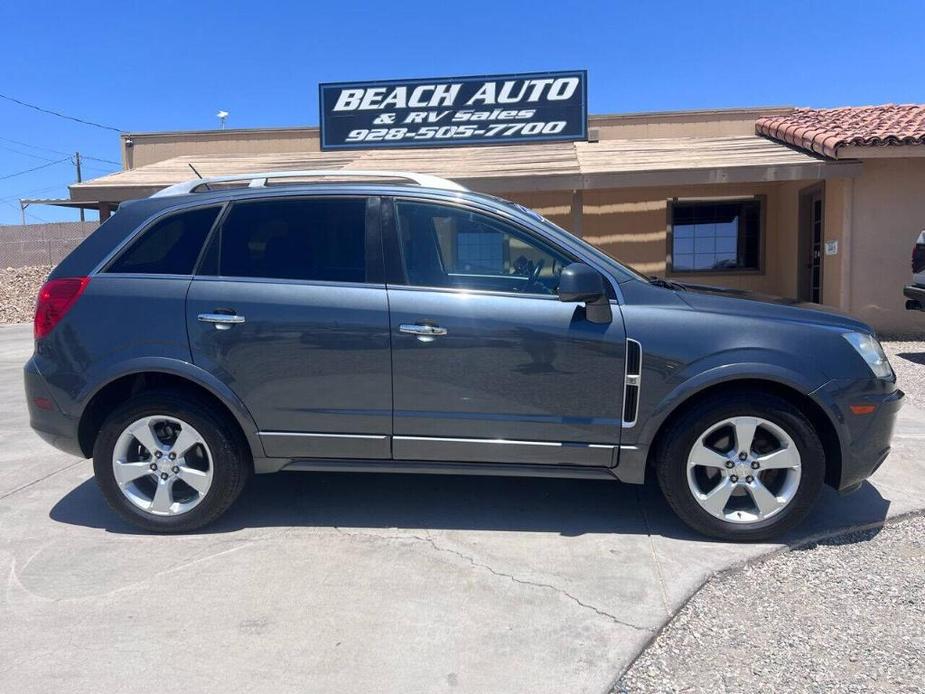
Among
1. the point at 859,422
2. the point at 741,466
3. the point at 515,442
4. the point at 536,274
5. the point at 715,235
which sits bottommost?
the point at 741,466

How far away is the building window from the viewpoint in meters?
14.2

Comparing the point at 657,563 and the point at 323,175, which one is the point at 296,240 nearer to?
the point at 323,175

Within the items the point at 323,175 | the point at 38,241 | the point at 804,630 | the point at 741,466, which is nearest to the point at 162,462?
the point at 323,175

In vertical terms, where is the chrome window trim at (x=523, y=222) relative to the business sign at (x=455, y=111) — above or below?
below

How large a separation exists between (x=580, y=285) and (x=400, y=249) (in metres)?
1.02

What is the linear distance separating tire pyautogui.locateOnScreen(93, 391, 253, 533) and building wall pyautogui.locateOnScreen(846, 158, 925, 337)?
9.81 metres

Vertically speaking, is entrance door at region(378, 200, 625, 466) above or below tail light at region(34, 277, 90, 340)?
below

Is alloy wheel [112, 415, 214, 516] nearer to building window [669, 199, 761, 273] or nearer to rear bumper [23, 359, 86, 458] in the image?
rear bumper [23, 359, 86, 458]

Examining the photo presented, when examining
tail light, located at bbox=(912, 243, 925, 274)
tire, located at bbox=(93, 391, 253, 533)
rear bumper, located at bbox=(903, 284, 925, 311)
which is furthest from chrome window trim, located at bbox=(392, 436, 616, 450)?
tail light, located at bbox=(912, 243, 925, 274)

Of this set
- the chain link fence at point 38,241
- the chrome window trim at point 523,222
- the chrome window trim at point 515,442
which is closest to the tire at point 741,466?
the chrome window trim at point 515,442

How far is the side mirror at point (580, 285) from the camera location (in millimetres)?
3785

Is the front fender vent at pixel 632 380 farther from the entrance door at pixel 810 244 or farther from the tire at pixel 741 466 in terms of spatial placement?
the entrance door at pixel 810 244

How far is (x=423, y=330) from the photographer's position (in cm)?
396

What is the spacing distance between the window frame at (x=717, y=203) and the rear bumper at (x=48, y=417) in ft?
38.1
